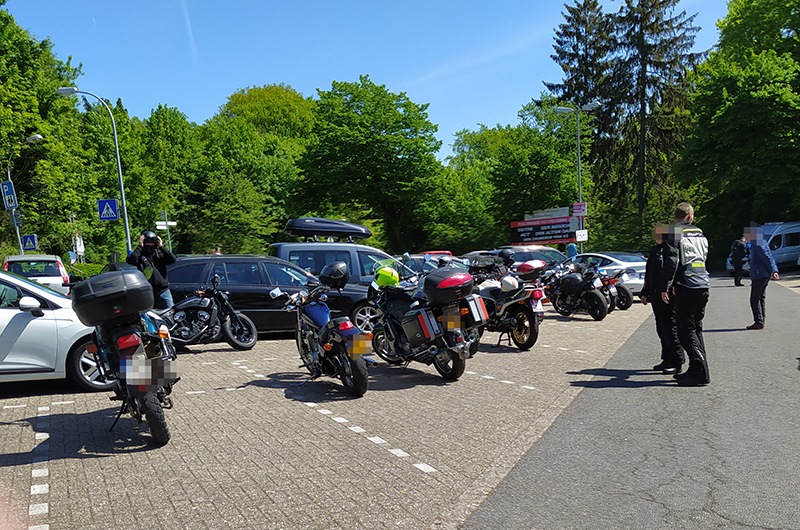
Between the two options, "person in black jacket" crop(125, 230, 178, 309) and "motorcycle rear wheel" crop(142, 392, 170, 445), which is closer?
"motorcycle rear wheel" crop(142, 392, 170, 445)

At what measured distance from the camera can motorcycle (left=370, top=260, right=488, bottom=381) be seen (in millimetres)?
8047

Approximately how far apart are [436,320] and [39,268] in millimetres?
15064

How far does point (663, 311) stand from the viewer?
8469 mm

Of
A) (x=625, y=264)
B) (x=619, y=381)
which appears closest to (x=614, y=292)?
(x=625, y=264)

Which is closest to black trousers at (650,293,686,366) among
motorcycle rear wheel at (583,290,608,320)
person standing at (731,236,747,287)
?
motorcycle rear wheel at (583,290,608,320)

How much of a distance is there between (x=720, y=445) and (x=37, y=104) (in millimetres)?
37170

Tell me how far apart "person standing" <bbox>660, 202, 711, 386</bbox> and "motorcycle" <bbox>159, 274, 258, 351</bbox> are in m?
6.65

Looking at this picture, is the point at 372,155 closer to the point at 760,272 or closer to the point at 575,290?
the point at 575,290

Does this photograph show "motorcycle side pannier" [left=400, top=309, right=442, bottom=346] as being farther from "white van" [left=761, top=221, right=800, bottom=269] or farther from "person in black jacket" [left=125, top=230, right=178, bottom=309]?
"white van" [left=761, top=221, right=800, bottom=269]

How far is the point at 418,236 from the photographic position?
4506 centimetres

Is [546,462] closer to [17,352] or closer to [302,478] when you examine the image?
[302,478]

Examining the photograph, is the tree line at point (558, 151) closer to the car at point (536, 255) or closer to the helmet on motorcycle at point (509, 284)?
the car at point (536, 255)

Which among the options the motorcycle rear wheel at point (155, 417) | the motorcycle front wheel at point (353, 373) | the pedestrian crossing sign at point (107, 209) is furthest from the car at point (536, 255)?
the motorcycle rear wheel at point (155, 417)

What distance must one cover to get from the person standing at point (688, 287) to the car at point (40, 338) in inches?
255
